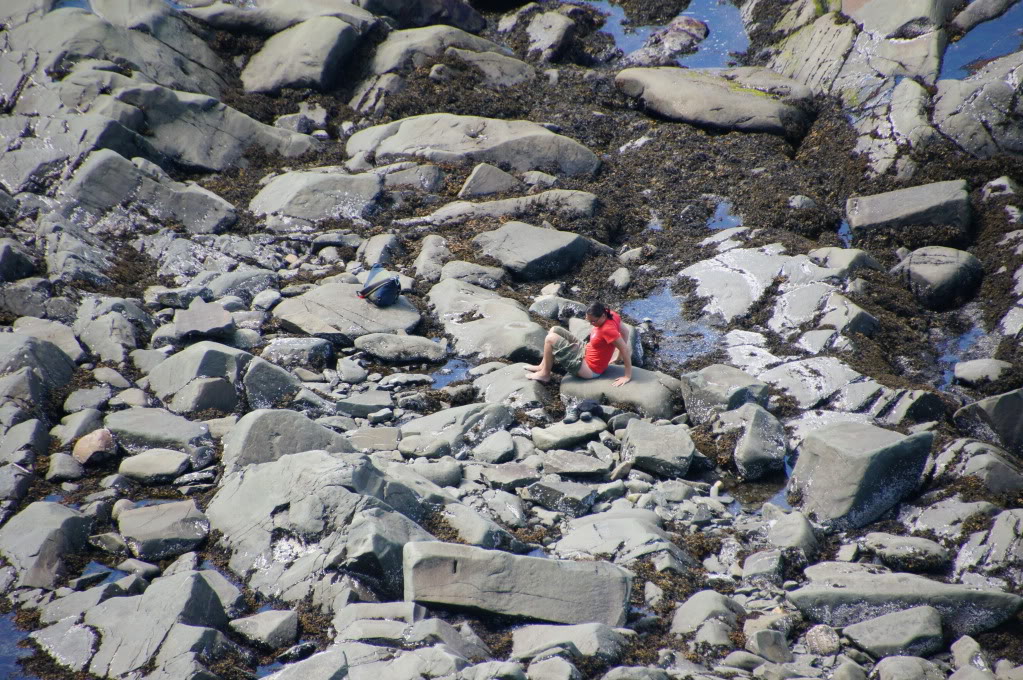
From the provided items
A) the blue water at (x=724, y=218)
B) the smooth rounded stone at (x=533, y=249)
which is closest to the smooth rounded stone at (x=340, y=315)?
the smooth rounded stone at (x=533, y=249)

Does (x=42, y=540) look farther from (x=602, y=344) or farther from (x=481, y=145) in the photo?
(x=481, y=145)

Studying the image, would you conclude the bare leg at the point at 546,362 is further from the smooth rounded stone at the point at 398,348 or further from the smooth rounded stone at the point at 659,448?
the smooth rounded stone at the point at 398,348

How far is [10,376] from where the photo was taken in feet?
23.2

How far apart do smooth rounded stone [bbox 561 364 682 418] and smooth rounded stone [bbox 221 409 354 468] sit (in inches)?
109

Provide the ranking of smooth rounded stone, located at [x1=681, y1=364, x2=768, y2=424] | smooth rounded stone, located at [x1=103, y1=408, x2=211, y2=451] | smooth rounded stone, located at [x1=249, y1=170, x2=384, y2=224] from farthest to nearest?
smooth rounded stone, located at [x1=249, y1=170, x2=384, y2=224], smooth rounded stone, located at [x1=681, y1=364, x2=768, y2=424], smooth rounded stone, located at [x1=103, y1=408, x2=211, y2=451]

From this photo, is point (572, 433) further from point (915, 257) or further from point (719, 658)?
point (915, 257)

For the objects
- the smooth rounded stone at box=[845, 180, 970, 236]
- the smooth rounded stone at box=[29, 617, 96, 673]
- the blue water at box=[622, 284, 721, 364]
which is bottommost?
the blue water at box=[622, 284, 721, 364]

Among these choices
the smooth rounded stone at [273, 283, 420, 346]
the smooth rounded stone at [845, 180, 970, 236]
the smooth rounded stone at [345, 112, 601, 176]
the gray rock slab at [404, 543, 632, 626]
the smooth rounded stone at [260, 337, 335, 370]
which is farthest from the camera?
the smooth rounded stone at [345, 112, 601, 176]

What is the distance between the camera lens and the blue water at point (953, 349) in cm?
846

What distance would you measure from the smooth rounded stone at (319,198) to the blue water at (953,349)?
8252 mm

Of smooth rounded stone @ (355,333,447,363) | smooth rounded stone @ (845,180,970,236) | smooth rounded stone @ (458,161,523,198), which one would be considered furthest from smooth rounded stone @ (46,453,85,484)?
smooth rounded stone @ (845,180,970,236)

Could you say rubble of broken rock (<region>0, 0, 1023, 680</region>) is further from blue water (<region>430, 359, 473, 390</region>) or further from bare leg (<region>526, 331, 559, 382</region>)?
bare leg (<region>526, 331, 559, 382</region>)

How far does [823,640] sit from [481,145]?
32.4 ft

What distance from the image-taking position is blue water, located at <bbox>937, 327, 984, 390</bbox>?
8.46 meters
